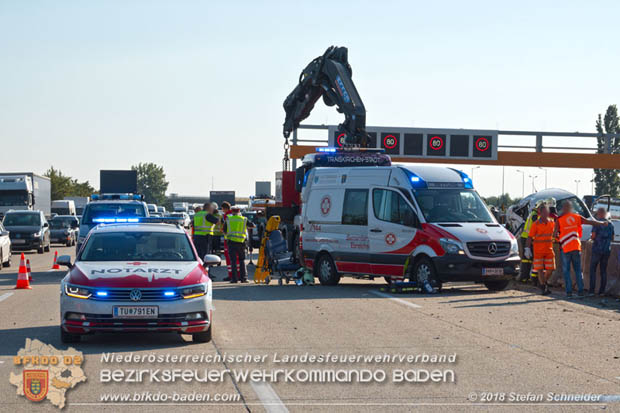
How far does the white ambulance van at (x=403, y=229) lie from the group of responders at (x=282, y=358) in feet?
27.1

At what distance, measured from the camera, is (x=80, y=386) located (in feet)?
27.7

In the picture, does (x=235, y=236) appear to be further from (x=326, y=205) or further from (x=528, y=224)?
(x=528, y=224)

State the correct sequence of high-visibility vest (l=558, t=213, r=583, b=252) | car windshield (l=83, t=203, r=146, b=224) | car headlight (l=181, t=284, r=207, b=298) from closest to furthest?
car headlight (l=181, t=284, r=207, b=298) → high-visibility vest (l=558, t=213, r=583, b=252) → car windshield (l=83, t=203, r=146, b=224)

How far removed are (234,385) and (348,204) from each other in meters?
12.4

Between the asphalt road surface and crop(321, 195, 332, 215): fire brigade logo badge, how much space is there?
3.02 meters

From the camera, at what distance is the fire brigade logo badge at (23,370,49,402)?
8.10 meters

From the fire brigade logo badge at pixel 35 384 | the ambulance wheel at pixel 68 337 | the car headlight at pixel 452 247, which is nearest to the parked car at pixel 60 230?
the car headlight at pixel 452 247

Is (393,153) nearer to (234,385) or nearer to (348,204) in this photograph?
(348,204)

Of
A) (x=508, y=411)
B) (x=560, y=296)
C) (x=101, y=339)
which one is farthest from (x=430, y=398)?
(x=560, y=296)

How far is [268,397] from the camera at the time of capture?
8.10 meters

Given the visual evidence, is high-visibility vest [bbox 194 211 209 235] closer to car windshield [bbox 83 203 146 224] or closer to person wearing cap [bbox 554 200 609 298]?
car windshield [bbox 83 203 146 224]

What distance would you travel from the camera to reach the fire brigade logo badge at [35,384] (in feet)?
26.6

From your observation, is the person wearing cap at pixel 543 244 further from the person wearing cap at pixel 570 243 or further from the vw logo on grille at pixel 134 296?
the vw logo on grille at pixel 134 296

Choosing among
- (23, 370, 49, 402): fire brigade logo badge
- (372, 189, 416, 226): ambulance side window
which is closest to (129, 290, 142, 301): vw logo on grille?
(23, 370, 49, 402): fire brigade logo badge
